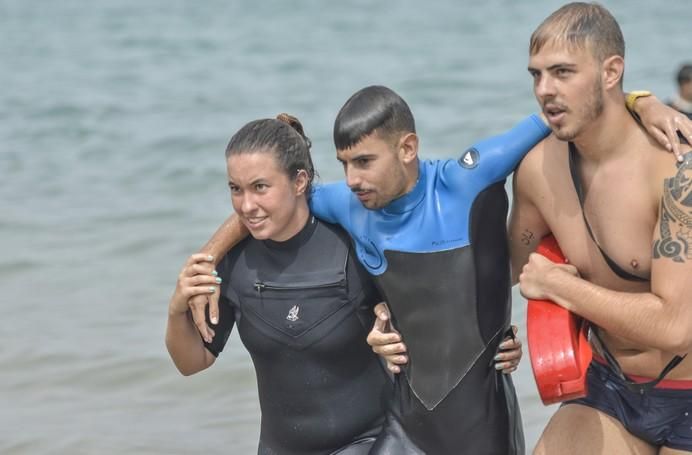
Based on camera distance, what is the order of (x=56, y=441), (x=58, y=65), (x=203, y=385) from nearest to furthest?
(x=56, y=441), (x=203, y=385), (x=58, y=65)

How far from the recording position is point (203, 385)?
7051 mm

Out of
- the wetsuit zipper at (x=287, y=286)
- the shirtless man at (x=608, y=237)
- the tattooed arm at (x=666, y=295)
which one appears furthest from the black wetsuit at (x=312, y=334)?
the tattooed arm at (x=666, y=295)

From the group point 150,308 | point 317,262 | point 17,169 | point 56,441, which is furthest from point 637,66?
point 317,262

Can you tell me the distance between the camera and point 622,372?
395cm

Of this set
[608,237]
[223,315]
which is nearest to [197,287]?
[223,315]

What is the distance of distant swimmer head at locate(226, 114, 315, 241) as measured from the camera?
4105 millimetres

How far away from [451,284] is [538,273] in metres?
0.36

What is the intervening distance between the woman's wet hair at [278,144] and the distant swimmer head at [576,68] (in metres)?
0.96

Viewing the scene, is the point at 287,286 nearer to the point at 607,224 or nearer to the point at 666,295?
the point at 607,224

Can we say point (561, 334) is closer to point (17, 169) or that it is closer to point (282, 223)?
point (282, 223)

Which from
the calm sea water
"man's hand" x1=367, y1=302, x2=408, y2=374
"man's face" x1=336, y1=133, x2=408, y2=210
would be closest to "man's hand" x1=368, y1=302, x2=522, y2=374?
"man's hand" x1=367, y1=302, x2=408, y2=374

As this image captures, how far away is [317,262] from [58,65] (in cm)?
1709

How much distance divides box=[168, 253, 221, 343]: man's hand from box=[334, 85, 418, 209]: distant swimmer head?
0.61m

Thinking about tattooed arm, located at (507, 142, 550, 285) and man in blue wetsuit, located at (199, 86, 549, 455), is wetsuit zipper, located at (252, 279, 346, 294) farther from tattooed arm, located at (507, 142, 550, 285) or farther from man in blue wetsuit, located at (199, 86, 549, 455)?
tattooed arm, located at (507, 142, 550, 285)
